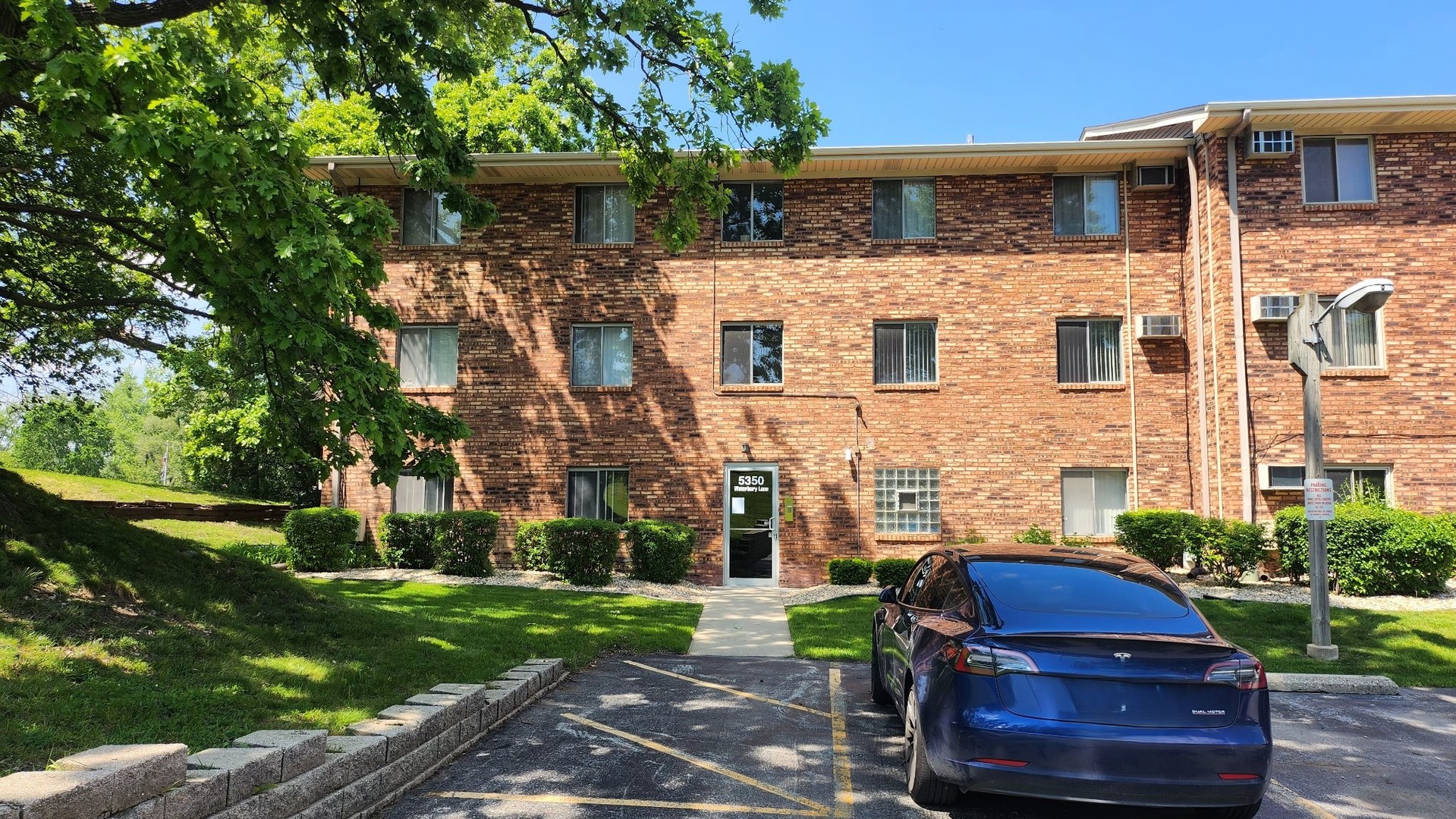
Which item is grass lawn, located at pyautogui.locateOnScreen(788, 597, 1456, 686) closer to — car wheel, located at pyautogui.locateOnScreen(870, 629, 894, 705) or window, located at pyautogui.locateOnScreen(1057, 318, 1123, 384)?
car wheel, located at pyautogui.locateOnScreen(870, 629, 894, 705)

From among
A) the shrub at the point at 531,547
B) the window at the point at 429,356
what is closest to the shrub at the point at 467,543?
the shrub at the point at 531,547

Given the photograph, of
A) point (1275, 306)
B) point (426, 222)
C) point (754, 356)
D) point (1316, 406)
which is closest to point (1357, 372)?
point (1275, 306)

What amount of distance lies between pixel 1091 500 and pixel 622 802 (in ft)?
43.8

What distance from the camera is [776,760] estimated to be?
222 inches

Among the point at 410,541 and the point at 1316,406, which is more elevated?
the point at 1316,406

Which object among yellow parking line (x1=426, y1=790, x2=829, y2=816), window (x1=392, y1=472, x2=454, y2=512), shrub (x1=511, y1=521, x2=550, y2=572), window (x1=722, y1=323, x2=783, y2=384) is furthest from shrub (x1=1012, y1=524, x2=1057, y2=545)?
yellow parking line (x1=426, y1=790, x2=829, y2=816)

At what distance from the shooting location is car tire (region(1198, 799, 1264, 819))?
13.8ft

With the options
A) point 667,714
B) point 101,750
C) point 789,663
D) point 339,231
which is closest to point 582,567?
point 789,663

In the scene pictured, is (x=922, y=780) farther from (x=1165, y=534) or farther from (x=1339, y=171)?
(x=1339, y=171)

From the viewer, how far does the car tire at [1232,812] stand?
4219 mm

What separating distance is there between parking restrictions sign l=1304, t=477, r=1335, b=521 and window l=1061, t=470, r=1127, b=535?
6.77 meters

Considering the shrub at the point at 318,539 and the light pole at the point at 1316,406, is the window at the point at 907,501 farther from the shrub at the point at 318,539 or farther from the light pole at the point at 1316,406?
the shrub at the point at 318,539

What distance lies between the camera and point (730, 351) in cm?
1669

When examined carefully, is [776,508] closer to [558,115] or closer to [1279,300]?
[1279,300]
